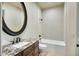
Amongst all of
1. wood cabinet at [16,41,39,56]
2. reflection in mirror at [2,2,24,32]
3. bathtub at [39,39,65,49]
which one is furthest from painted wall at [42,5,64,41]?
reflection in mirror at [2,2,24,32]

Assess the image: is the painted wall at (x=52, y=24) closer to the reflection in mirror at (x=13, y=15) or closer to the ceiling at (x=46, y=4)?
the ceiling at (x=46, y=4)

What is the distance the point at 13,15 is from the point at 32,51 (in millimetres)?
580

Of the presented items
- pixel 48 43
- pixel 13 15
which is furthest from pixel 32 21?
pixel 48 43

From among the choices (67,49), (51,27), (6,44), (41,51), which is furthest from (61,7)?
(6,44)

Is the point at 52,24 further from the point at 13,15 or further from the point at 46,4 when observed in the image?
the point at 13,15

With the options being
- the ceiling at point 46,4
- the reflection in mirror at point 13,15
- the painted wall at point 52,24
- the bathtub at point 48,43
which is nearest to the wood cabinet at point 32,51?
the bathtub at point 48,43

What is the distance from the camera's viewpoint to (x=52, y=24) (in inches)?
52.2

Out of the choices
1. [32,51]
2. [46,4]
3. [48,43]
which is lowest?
[32,51]

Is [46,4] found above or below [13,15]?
above

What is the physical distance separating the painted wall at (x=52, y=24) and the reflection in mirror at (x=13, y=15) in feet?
1.36

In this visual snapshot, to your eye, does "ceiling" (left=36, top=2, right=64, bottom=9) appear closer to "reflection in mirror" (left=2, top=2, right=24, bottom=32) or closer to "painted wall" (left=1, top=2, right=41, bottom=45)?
"painted wall" (left=1, top=2, right=41, bottom=45)

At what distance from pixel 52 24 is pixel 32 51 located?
475 millimetres

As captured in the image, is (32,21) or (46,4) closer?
(46,4)

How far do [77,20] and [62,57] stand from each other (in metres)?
0.52
